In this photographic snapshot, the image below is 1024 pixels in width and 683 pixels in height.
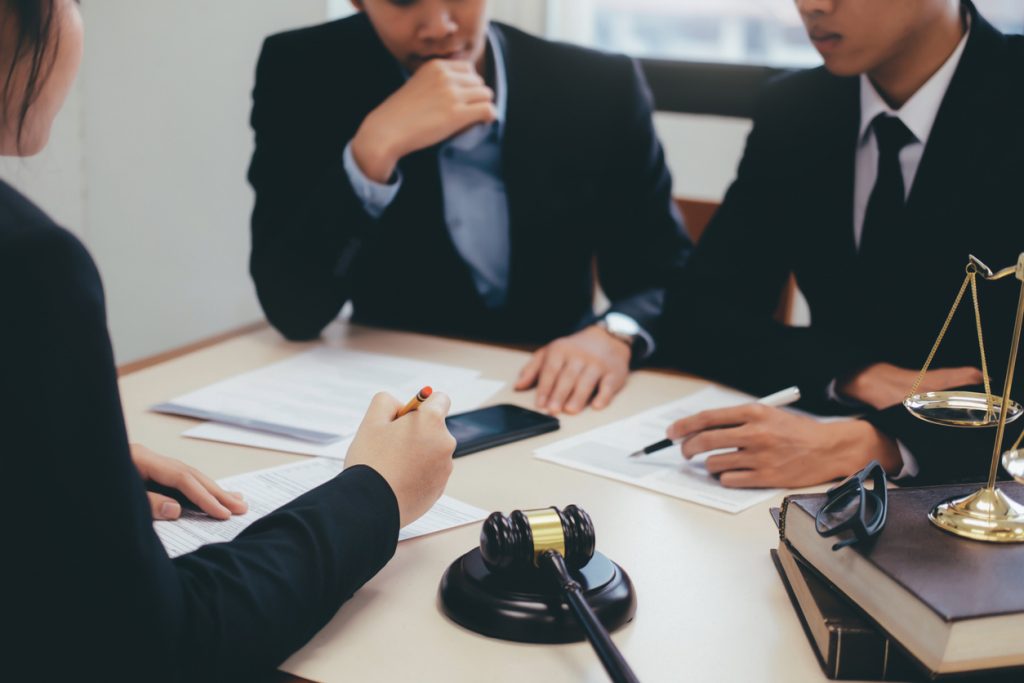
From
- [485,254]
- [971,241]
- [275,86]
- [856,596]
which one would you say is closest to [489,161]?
[485,254]

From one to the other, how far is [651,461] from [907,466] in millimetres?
290

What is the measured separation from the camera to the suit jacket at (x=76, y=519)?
1.97ft

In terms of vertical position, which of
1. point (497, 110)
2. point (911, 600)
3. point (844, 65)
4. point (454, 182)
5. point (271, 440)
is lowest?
point (271, 440)

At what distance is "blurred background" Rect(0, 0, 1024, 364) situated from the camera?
2.66m

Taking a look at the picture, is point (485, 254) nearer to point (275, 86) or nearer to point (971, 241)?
point (275, 86)

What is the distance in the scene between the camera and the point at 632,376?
1590mm

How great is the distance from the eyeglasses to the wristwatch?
77cm

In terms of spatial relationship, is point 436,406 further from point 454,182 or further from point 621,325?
point 454,182

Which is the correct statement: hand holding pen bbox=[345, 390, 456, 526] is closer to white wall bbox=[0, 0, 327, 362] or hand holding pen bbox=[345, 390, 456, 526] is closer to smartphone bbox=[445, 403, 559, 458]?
smartphone bbox=[445, 403, 559, 458]

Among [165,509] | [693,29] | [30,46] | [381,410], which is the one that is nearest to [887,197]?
[381,410]

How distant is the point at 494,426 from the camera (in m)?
1.29

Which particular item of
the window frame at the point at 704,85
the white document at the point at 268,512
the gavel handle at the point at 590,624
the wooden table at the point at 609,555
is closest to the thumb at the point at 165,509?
the white document at the point at 268,512

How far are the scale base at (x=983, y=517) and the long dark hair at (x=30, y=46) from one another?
763 mm

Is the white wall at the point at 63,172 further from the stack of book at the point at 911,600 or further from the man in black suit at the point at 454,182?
the stack of book at the point at 911,600
